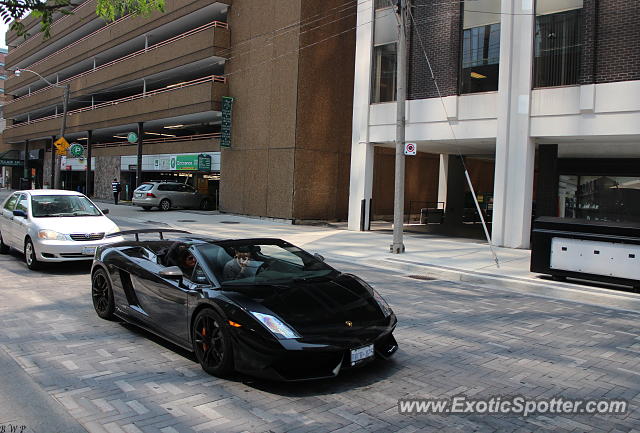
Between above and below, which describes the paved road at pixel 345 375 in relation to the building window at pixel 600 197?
below

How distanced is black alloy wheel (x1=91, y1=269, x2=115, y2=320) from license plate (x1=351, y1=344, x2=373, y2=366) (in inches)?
140

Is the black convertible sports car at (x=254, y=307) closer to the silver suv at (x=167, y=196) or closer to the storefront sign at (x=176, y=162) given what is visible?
the silver suv at (x=167, y=196)

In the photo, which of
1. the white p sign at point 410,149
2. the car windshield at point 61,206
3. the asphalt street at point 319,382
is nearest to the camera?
the asphalt street at point 319,382

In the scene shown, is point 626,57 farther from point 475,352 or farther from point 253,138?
point 253,138

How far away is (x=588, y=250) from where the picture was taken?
10.2 m

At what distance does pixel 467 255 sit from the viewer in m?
14.3

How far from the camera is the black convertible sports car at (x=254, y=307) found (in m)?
4.39

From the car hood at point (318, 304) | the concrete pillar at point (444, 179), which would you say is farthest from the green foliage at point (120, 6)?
the concrete pillar at point (444, 179)

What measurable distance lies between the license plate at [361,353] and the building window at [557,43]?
13.9 metres

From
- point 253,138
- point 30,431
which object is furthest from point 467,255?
point 253,138

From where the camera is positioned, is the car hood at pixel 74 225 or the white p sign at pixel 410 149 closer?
the car hood at pixel 74 225

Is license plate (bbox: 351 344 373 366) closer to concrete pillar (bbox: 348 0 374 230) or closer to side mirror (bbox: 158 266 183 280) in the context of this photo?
side mirror (bbox: 158 266 183 280)

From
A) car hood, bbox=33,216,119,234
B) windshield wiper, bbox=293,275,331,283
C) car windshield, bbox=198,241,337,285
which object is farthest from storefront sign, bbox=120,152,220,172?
windshield wiper, bbox=293,275,331,283

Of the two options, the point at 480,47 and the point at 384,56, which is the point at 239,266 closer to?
the point at 480,47
